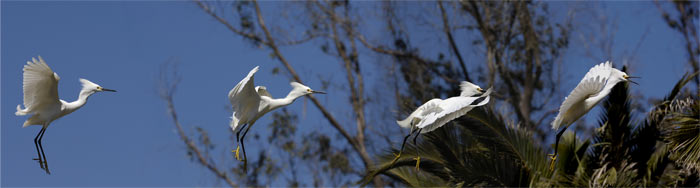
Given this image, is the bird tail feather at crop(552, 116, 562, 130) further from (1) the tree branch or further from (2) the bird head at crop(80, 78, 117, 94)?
(1) the tree branch

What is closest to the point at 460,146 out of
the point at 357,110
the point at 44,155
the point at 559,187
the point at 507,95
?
the point at 559,187

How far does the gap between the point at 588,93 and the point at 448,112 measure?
45.1 inches

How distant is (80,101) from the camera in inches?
315

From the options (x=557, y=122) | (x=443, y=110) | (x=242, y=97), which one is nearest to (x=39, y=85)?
(x=242, y=97)

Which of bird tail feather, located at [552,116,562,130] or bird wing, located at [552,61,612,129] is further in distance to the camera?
bird tail feather, located at [552,116,562,130]

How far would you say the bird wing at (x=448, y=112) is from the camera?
7328mm

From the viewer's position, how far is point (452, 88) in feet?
68.7

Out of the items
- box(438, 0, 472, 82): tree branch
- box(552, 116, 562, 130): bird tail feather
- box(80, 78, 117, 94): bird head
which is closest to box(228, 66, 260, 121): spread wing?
box(80, 78, 117, 94): bird head

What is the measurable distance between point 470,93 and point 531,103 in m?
12.5

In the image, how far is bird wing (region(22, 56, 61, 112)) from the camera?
7.30 m

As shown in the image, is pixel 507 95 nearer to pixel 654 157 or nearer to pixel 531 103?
pixel 531 103

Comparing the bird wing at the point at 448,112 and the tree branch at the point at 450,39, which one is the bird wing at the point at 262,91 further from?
the tree branch at the point at 450,39

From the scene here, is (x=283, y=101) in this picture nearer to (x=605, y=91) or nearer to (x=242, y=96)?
(x=242, y=96)

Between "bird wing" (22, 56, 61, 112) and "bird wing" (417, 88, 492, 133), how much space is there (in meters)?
3.17
